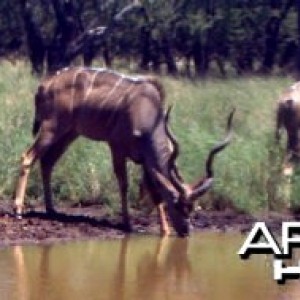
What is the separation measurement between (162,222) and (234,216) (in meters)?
1.40

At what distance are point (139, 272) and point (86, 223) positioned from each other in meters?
2.33

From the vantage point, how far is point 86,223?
13.0 meters

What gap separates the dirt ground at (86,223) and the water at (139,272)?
33cm

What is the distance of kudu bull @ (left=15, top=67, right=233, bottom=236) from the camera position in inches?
508

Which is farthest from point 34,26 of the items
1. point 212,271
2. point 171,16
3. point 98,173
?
point 212,271

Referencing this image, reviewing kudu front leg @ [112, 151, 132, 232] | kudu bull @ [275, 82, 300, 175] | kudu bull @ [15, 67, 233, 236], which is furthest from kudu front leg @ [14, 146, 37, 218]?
kudu bull @ [275, 82, 300, 175]

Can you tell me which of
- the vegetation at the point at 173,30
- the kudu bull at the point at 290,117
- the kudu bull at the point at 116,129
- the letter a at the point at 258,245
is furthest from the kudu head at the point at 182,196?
the vegetation at the point at 173,30

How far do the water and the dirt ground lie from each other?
333mm

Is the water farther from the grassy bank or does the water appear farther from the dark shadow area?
the grassy bank

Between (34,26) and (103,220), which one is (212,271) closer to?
(103,220)

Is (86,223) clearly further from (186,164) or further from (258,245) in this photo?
(258,245)

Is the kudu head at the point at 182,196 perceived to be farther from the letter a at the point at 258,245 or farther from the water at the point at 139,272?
the letter a at the point at 258,245

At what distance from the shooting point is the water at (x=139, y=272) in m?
9.64

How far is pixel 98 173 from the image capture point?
1417 cm
